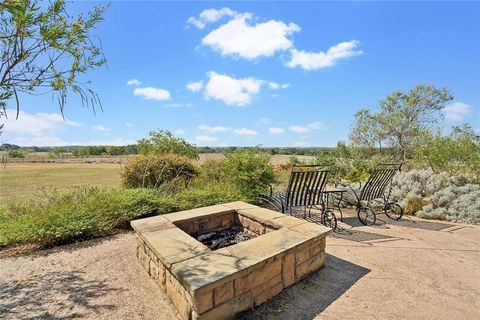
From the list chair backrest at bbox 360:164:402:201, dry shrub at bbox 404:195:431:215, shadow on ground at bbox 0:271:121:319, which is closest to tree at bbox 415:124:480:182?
dry shrub at bbox 404:195:431:215

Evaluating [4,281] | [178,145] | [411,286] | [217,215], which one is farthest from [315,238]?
[178,145]

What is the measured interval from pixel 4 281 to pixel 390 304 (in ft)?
13.0

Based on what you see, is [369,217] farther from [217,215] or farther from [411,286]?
[217,215]

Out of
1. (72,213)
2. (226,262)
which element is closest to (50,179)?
(72,213)

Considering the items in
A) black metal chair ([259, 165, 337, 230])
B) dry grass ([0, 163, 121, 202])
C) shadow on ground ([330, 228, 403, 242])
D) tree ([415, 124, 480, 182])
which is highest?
tree ([415, 124, 480, 182])

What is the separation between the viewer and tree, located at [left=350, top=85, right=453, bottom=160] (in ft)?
34.5

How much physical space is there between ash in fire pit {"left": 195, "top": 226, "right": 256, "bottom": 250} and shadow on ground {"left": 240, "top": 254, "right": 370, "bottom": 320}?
96cm

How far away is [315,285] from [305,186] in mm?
1781

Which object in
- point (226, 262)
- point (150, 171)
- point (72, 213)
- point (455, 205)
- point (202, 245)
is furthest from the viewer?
point (150, 171)

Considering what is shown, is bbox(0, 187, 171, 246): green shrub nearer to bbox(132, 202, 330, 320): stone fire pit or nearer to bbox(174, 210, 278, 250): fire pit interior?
bbox(132, 202, 330, 320): stone fire pit

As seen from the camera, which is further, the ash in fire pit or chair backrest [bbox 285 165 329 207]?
chair backrest [bbox 285 165 329 207]

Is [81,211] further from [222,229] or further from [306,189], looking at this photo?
[306,189]

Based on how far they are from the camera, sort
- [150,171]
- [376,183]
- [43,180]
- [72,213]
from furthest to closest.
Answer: [43,180], [150,171], [376,183], [72,213]

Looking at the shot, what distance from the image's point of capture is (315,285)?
2.63 metres
